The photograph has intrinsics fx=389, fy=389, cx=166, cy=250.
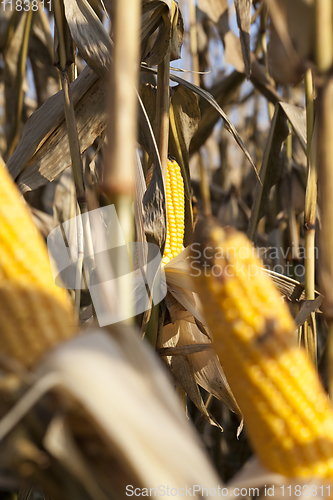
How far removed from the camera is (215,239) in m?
0.48

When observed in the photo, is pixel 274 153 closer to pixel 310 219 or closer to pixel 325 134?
pixel 310 219

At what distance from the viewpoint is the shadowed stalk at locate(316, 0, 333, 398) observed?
423 millimetres

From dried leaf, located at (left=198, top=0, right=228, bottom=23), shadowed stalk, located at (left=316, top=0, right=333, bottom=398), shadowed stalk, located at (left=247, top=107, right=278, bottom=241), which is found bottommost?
shadowed stalk, located at (left=247, top=107, right=278, bottom=241)

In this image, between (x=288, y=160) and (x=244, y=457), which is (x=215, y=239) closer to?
(x=288, y=160)

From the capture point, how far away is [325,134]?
43cm

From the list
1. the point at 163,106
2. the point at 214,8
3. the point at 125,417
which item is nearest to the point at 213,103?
the point at 163,106

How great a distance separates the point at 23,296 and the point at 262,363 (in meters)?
0.30

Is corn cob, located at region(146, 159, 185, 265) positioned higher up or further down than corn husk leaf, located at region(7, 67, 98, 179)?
further down

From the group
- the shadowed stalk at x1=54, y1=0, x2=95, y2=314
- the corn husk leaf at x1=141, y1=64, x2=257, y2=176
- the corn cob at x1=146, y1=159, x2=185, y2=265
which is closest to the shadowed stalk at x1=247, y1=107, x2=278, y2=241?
the corn husk leaf at x1=141, y1=64, x2=257, y2=176

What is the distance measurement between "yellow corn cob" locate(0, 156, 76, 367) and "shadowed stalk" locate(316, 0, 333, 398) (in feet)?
1.04

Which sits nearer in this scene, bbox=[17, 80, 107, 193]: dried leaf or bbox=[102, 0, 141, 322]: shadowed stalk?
bbox=[102, 0, 141, 322]: shadowed stalk

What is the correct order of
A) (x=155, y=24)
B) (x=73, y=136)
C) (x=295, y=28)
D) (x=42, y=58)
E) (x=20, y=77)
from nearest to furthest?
(x=295, y=28) < (x=73, y=136) < (x=155, y=24) < (x=20, y=77) < (x=42, y=58)

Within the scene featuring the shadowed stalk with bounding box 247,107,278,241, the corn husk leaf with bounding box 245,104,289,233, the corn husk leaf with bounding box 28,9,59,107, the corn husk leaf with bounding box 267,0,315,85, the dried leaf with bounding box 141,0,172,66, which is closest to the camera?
the corn husk leaf with bounding box 267,0,315,85

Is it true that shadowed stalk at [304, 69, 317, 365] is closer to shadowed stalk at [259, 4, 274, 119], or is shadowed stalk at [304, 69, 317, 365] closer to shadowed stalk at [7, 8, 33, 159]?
shadowed stalk at [259, 4, 274, 119]
